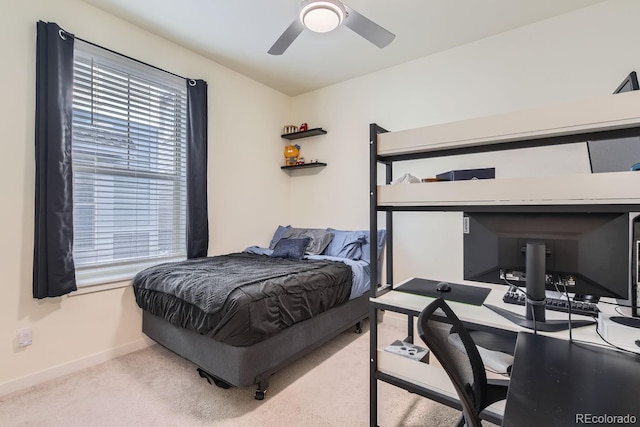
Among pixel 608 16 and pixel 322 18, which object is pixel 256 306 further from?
pixel 608 16

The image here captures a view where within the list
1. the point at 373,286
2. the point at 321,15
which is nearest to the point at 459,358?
the point at 373,286

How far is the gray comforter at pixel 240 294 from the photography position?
1758mm

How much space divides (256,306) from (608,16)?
3.33 meters

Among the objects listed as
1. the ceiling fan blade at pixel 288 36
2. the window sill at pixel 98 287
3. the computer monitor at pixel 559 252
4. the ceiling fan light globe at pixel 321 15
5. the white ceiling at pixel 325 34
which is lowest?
the window sill at pixel 98 287

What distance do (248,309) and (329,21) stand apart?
179 cm

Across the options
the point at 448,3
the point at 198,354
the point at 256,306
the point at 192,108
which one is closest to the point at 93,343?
the point at 198,354

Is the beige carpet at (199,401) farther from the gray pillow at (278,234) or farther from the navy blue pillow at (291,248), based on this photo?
the gray pillow at (278,234)

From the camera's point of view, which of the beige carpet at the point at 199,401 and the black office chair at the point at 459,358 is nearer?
the black office chair at the point at 459,358

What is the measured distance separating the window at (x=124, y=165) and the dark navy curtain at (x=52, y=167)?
0.15m

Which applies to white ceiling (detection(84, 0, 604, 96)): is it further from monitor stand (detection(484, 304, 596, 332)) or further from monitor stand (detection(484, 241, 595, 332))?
monitor stand (detection(484, 304, 596, 332))

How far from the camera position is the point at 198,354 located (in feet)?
6.64

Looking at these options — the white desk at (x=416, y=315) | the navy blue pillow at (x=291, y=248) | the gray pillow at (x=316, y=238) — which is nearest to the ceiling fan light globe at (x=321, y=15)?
the white desk at (x=416, y=315)

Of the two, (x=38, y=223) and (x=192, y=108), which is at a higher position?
(x=192, y=108)

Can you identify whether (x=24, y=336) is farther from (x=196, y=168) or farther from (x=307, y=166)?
(x=307, y=166)
